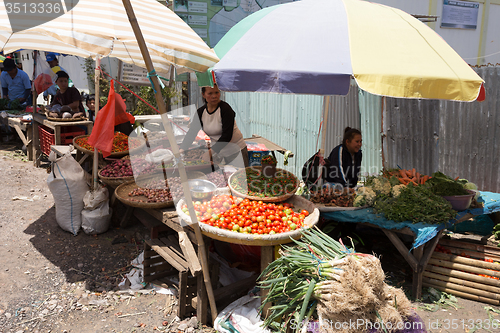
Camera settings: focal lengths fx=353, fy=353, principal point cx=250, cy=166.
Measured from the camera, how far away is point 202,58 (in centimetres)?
440

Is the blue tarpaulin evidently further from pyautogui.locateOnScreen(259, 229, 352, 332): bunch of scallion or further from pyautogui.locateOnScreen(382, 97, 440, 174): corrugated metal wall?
pyautogui.locateOnScreen(382, 97, 440, 174): corrugated metal wall

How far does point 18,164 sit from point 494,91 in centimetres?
998

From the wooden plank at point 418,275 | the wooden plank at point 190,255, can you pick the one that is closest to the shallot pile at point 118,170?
the wooden plank at point 190,255

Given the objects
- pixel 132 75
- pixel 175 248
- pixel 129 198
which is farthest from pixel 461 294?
pixel 132 75

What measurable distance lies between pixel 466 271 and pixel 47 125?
7.94 meters

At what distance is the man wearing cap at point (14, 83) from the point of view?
33.3 feet

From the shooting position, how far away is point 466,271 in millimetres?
4160

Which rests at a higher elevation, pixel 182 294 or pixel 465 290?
pixel 182 294

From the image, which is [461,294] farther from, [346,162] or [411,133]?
[411,133]

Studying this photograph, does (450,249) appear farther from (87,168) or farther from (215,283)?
(87,168)

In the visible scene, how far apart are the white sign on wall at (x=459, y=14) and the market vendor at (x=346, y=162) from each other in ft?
29.8

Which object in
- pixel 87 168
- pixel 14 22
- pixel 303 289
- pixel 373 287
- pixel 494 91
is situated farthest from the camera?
pixel 87 168

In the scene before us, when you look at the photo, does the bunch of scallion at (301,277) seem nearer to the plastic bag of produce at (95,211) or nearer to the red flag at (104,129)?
the red flag at (104,129)

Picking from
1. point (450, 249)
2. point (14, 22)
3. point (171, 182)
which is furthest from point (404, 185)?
point (14, 22)
